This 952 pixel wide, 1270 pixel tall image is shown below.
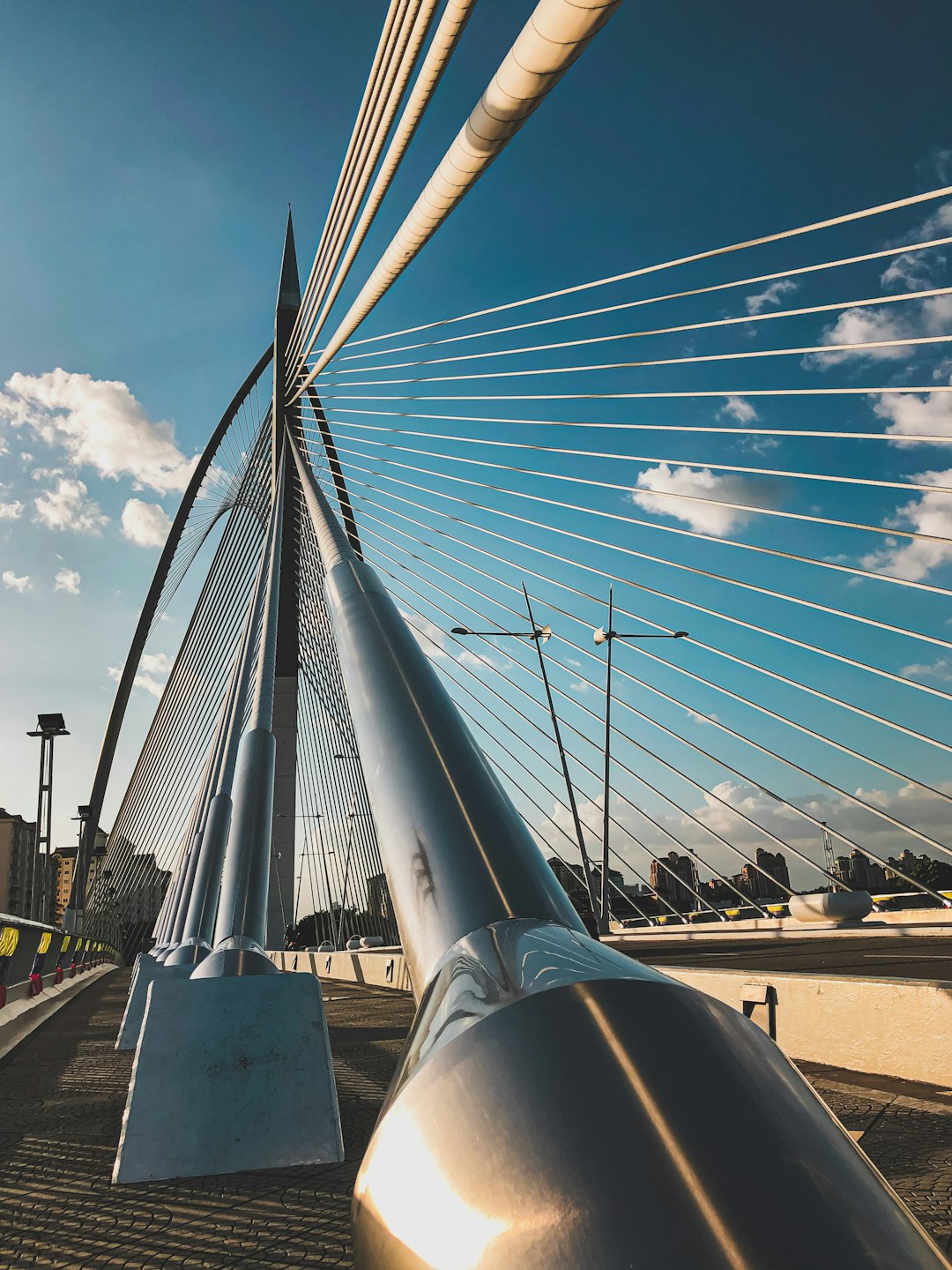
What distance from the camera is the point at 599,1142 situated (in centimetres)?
84

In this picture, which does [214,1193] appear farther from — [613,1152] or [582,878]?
[582,878]

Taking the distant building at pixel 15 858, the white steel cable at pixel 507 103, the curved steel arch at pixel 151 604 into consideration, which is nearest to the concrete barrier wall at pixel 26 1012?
the white steel cable at pixel 507 103

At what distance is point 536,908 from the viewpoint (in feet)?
4.49

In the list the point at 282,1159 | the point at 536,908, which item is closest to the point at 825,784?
the point at 282,1159

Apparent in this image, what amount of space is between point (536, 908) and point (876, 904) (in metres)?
22.8

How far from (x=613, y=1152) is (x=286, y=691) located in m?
23.4

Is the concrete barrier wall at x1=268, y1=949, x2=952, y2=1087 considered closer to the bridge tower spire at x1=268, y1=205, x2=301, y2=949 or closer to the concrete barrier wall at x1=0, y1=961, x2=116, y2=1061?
the concrete barrier wall at x1=0, y1=961, x2=116, y2=1061

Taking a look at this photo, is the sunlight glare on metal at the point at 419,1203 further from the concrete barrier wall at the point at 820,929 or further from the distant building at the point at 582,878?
the concrete barrier wall at the point at 820,929

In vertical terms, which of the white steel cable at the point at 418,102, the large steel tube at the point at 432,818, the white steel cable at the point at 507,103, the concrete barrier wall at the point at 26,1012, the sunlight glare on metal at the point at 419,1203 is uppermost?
the white steel cable at the point at 418,102

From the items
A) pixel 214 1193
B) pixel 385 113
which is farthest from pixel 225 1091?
pixel 385 113

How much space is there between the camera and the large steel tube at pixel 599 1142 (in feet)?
2.57

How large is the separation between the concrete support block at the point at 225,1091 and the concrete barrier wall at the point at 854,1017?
3.26 feet

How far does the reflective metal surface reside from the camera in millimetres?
783

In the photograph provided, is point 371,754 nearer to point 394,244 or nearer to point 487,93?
point 487,93
